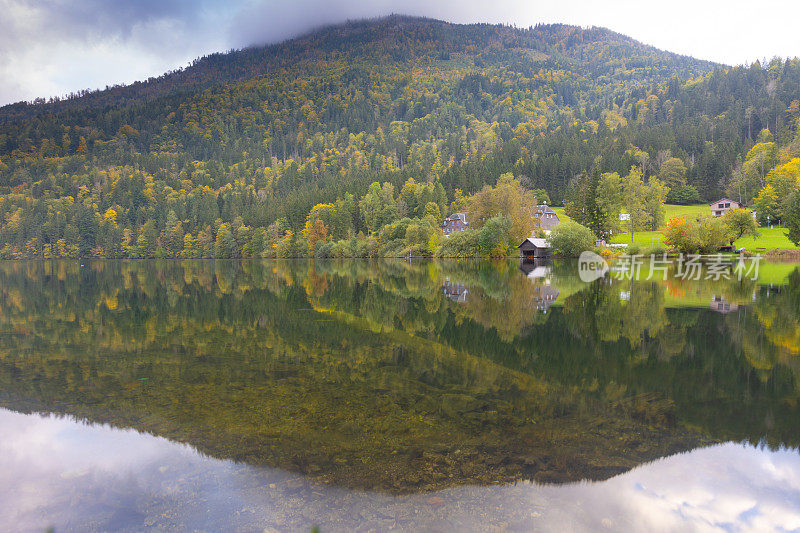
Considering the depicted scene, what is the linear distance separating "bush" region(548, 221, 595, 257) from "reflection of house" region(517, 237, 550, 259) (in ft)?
7.20

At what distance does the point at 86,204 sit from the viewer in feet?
505

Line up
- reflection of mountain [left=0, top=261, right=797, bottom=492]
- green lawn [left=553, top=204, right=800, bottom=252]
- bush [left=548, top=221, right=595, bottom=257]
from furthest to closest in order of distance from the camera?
1. bush [left=548, top=221, right=595, bottom=257]
2. green lawn [left=553, top=204, right=800, bottom=252]
3. reflection of mountain [left=0, top=261, right=797, bottom=492]

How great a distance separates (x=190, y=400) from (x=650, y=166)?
143 meters

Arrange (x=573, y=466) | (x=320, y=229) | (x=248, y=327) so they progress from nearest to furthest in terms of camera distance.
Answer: (x=573, y=466), (x=248, y=327), (x=320, y=229)

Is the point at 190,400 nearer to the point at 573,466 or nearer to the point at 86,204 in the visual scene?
the point at 573,466

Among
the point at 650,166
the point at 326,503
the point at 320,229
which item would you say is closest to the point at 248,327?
the point at 326,503

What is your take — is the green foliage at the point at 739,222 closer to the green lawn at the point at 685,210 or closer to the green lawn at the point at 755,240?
the green lawn at the point at 755,240

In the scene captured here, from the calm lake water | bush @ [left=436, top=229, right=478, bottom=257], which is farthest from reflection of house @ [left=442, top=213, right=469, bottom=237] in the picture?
the calm lake water

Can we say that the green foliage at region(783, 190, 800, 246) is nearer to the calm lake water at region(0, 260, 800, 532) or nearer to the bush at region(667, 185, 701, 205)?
the bush at region(667, 185, 701, 205)

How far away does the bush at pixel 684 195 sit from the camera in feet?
381

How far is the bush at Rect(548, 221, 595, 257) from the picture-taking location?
73.6 metres

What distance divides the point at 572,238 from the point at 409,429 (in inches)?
2850

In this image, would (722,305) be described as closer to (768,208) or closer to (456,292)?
(456,292)

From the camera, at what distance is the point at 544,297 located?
2425 cm
